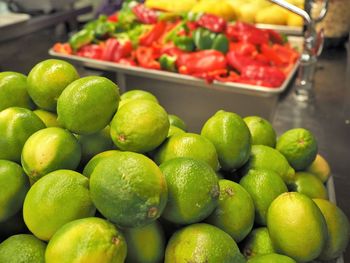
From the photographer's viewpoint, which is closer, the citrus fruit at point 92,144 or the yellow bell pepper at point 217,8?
the citrus fruit at point 92,144

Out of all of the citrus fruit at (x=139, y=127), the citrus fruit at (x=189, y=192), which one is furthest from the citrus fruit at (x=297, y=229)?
the citrus fruit at (x=139, y=127)

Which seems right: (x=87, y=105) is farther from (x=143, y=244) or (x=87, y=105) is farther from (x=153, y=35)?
(x=153, y=35)

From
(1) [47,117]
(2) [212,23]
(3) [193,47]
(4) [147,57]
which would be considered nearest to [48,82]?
(1) [47,117]

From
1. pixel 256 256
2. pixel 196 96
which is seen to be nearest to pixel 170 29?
pixel 196 96

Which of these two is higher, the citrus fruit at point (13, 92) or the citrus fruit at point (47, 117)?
the citrus fruit at point (13, 92)

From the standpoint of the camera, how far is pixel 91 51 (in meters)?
2.41

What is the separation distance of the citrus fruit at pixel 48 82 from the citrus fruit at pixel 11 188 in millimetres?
154

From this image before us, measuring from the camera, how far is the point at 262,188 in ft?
2.48

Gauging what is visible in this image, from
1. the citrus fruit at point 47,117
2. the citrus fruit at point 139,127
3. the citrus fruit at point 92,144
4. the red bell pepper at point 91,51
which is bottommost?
the red bell pepper at point 91,51

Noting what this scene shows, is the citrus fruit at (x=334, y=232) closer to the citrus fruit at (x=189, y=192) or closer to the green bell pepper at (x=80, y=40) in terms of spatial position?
the citrus fruit at (x=189, y=192)

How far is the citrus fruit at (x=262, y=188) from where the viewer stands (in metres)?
0.75

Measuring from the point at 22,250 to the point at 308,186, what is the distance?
0.55 m

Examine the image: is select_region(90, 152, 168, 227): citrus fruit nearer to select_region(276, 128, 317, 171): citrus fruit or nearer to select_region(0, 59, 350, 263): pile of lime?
select_region(0, 59, 350, 263): pile of lime

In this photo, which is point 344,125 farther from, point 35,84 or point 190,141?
point 35,84
